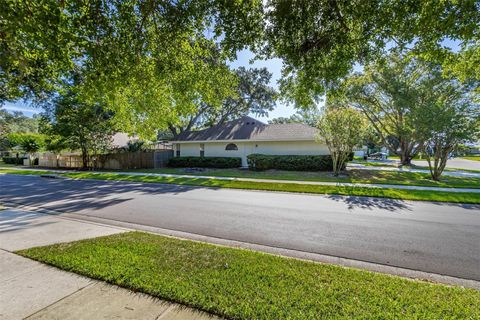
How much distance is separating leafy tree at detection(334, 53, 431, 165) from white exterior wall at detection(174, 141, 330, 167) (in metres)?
5.36

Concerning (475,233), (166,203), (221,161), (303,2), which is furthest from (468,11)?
(221,161)

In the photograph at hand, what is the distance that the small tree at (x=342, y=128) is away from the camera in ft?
46.1

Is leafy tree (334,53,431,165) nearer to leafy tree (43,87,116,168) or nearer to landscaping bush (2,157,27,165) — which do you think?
leafy tree (43,87,116,168)

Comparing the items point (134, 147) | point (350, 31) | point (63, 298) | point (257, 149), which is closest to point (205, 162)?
point (257, 149)

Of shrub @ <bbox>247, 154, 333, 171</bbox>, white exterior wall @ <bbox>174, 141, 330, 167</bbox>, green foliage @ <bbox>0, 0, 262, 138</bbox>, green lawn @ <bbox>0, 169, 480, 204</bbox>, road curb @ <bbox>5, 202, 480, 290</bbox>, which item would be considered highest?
green foliage @ <bbox>0, 0, 262, 138</bbox>

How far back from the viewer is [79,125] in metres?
21.3

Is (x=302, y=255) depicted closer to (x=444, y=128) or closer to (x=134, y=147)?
(x=444, y=128)

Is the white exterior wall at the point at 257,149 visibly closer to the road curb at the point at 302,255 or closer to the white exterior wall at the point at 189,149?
the white exterior wall at the point at 189,149

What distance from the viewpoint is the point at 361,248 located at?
4691 millimetres

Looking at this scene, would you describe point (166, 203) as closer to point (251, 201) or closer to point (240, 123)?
point (251, 201)

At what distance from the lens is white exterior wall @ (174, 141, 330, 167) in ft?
63.9

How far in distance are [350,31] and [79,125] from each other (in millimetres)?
23886

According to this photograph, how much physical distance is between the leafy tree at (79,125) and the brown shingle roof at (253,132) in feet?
24.2

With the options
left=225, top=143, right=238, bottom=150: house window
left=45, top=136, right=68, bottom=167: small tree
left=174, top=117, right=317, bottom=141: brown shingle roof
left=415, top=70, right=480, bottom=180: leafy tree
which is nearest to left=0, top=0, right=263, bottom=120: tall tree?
left=415, top=70, right=480, bottom=180: leafy tree
